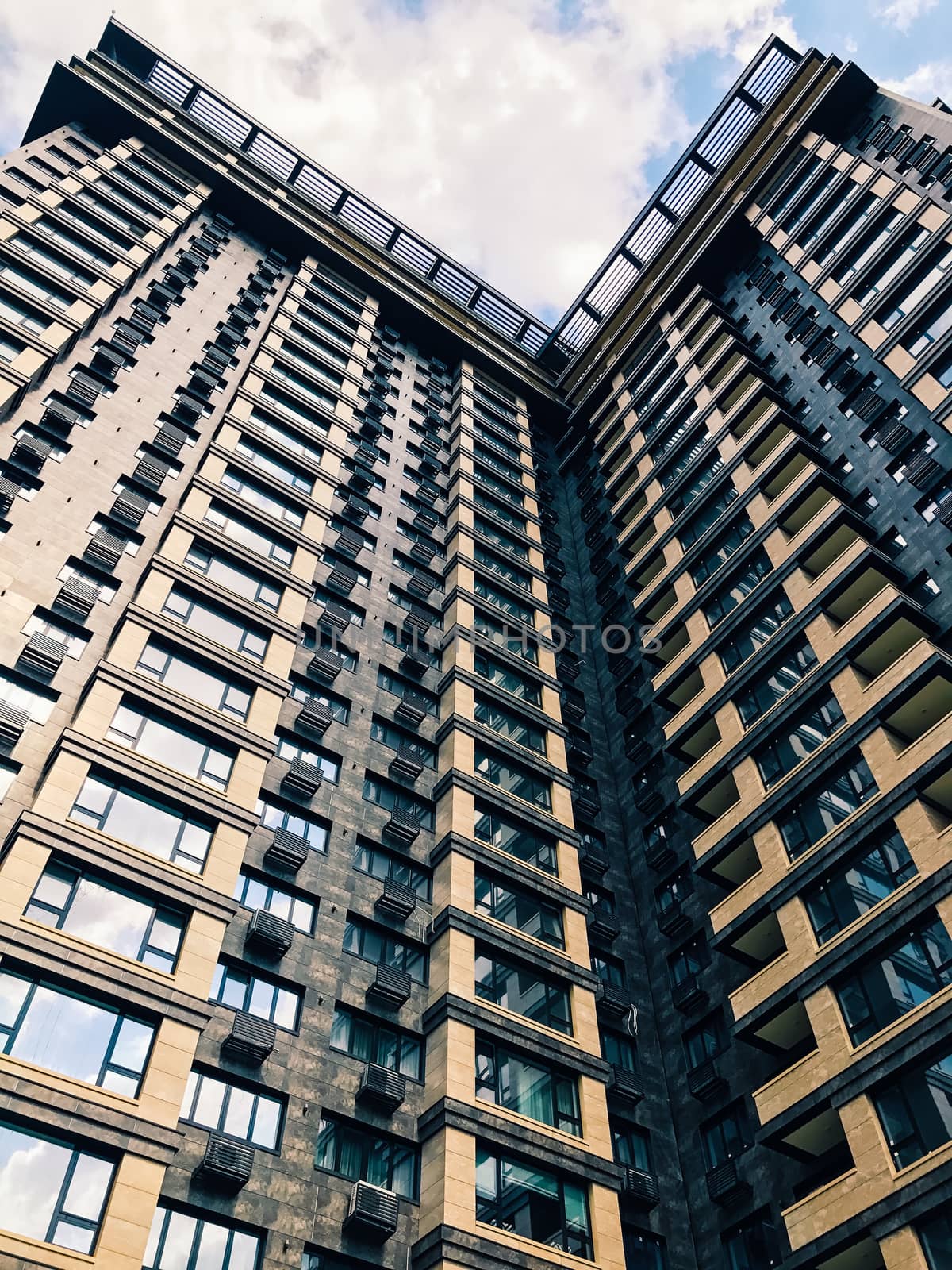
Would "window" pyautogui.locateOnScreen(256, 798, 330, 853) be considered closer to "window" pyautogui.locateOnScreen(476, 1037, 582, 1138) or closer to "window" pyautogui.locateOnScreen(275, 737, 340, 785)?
"window" pyautogui.locateOnScreen(275, 737, 340, 785)

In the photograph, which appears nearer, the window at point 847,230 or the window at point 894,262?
the window at point 894,262

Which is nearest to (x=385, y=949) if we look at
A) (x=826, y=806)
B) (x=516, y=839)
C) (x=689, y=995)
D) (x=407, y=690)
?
(x=516, y=839)

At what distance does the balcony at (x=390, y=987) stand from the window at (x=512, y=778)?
422 inches

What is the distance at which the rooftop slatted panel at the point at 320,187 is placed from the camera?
71.2 metres

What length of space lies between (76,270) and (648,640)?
107ft

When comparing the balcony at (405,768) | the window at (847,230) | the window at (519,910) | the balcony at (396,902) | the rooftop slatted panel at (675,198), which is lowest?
the balcony at (396,902)

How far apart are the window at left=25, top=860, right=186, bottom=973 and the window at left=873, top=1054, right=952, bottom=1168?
18.9 metres

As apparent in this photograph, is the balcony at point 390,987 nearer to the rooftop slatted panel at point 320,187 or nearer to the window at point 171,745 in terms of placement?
the window at point 171,745

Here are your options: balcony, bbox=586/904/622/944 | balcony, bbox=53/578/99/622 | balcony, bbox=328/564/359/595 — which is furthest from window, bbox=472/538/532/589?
balcony, bbox=53/578/99/622

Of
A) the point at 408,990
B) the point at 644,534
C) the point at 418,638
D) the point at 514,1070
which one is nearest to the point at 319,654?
the point at 418,638

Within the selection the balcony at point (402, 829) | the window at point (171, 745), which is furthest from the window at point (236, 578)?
the balcony at point (402, 829)

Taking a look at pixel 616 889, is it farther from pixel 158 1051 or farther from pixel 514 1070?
pixel 158 1051

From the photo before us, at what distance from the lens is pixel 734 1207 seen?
103 ft

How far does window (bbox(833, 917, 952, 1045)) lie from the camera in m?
28.2
